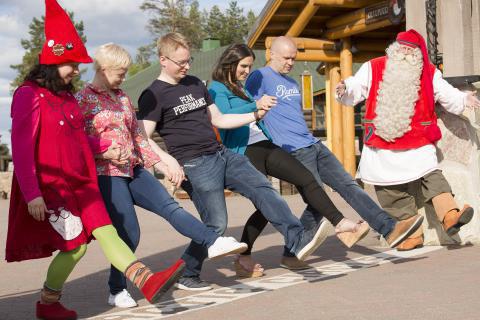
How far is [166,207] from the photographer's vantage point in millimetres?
5031

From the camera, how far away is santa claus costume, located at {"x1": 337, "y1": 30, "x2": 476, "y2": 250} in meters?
6.44

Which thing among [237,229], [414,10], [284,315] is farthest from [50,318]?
[414,10]

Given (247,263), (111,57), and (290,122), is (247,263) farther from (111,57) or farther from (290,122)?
(111,57)

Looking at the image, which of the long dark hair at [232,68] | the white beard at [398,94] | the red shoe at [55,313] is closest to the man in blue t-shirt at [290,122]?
the long dark hair at [232,68]

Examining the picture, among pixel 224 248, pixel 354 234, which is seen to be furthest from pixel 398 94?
pixel 224 248

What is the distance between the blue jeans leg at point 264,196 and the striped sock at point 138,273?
1.15 metres

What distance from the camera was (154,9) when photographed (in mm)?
55188

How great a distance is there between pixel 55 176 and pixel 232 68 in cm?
169

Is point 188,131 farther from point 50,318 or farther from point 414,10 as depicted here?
point 414,10

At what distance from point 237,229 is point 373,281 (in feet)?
14.5

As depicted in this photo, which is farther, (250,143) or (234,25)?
(234,25)

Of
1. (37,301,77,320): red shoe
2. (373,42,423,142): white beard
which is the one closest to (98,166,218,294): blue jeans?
(37,301,77,320): red shoe

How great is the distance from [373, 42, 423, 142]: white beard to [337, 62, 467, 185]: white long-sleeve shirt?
15 centimetres

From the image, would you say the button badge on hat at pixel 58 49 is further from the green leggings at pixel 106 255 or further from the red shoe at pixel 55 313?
the red shoe at pixel 55 313
